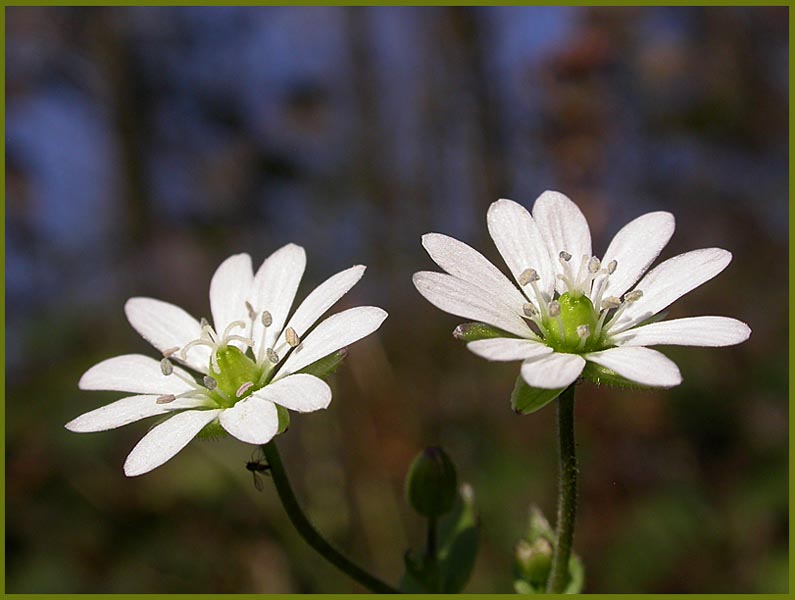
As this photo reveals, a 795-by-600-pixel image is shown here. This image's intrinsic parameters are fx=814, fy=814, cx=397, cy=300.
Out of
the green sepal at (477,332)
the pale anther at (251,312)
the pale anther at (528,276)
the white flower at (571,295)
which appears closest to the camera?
the white flower at (571,295)

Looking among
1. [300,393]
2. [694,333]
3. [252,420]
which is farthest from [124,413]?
[694,333]

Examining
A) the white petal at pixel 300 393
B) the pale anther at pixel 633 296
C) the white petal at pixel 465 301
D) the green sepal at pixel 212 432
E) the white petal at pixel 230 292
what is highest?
the white petal at pixel 230 292

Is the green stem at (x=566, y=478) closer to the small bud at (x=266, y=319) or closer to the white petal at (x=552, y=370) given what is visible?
the white petal at (x=552, y=370)

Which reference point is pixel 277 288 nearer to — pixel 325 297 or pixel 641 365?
pixel 325 297

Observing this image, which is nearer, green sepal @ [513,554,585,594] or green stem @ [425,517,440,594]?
green sepal @ [513,554,585,594]

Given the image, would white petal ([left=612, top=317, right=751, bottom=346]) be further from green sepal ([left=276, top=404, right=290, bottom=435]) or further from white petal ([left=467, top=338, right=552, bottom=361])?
green sepal ([left=276, top=404, right=290, bottom=435])

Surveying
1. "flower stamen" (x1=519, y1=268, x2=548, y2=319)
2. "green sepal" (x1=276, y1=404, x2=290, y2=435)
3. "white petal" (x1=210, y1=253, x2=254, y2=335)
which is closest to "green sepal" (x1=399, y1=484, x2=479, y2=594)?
"green sepal" (x1=276, y1=404, x2=290, y2=435)

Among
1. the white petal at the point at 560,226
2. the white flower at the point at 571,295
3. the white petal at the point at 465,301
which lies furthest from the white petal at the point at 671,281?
the white petal at the point at 465,301
